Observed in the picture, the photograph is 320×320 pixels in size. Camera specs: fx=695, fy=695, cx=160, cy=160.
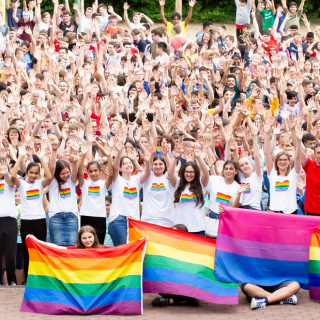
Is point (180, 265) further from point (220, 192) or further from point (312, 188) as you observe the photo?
point (312, 188)

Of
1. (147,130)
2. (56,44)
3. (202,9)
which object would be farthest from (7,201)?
(202,9)

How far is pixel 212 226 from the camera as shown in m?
8.32

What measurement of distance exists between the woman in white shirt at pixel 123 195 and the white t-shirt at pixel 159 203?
5.0 inches

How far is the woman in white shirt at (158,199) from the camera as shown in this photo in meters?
8.36

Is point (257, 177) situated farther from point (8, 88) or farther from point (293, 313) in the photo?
point (8, 88)

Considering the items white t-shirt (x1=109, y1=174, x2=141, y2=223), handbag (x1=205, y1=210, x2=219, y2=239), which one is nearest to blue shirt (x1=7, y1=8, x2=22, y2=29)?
white t-shirt (x1=109, y1=174, x2=141, y2=223)

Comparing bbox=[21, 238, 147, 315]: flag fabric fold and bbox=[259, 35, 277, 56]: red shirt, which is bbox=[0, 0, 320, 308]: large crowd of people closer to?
bbox=[259, 35, 277, 56]: red shirt

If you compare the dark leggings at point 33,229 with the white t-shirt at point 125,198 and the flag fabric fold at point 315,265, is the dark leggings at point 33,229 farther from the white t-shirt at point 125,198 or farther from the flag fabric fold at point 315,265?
the flag fabric fold at point 315,265

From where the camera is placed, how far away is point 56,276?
7.46 m

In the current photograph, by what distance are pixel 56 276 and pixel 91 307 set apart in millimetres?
509

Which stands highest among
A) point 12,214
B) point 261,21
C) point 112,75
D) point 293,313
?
point 261,21

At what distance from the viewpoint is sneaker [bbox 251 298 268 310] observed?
7449 mm

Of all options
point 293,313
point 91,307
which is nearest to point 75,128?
point 91,307

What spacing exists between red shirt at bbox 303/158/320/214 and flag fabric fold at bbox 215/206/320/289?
650 millimetres
